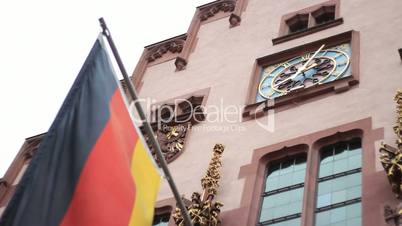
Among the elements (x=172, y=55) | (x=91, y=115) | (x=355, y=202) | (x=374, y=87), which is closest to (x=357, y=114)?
(x=374, y=87)

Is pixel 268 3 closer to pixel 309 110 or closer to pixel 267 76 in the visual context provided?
pixel 267 76

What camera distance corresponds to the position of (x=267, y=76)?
25391 mm

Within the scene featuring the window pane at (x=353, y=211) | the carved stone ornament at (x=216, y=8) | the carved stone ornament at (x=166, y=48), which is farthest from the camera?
the carved stone ornament at (x=216, y=8)

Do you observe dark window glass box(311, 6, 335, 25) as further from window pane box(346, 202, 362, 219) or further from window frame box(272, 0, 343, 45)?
window pane box(346, 202, 362, 219)

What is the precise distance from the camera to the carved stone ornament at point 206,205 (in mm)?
18891

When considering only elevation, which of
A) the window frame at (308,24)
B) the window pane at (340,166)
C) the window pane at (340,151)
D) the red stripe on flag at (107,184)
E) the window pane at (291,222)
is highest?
the window frame at (308,24)

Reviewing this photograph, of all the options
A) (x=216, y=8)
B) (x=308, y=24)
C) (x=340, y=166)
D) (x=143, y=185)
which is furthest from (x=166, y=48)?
(x=143, y=185)

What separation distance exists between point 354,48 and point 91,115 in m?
11.0

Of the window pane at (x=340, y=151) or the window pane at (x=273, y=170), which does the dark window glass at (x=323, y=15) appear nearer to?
the window pane at (x=273, y=170)

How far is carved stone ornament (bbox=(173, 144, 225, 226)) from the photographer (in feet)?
62.0

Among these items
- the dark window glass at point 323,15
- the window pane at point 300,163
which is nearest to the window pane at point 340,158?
the window pane at point 300,163

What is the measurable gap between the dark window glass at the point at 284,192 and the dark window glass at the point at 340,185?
1.49 feet

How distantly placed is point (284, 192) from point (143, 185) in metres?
5.76

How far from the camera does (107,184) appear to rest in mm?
14266
